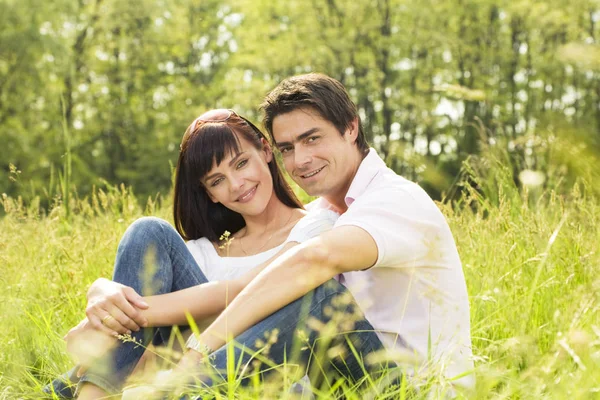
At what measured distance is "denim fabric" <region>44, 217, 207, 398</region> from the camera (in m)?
2.57

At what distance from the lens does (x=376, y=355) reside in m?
2.20

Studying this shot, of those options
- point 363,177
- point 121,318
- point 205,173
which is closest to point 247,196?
point 205,173

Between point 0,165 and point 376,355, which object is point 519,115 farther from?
point 376,355

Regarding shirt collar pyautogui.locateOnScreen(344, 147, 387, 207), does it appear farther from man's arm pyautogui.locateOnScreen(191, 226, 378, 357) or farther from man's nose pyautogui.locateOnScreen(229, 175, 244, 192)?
man's nose pyautogui.locateOnScreen(229, 175, 244, 192)

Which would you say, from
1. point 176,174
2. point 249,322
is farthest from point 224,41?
point 249,322

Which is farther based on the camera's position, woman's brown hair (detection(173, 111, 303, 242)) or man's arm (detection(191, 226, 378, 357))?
woman's brown hair (detection(173, 111, 303, 242))

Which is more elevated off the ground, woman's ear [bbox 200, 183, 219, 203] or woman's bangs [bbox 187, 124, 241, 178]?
woman's bangs [bbox 187, 124, 241, 178]

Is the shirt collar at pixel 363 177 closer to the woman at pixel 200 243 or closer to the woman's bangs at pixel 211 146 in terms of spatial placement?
the woman at pixel 200 243

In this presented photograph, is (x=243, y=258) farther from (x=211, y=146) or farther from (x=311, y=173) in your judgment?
(x=311, y=173)

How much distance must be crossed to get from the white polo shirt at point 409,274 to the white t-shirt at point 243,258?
1.33 ft

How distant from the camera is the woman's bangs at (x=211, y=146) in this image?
325cm

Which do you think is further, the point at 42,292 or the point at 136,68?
the point at 136,68

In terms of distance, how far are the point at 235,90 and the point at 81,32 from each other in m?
5.13

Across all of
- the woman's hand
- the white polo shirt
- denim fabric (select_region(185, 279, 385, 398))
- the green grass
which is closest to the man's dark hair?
the white polo shirt
